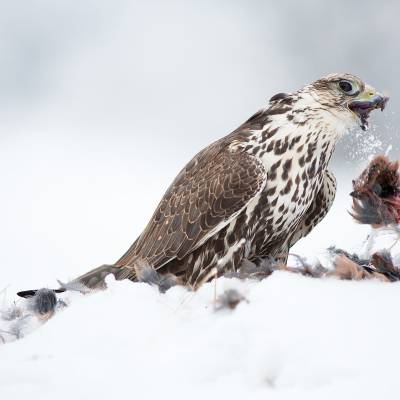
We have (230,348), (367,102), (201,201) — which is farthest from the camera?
(367,102)

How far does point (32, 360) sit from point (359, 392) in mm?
1264

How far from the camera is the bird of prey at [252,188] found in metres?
4.66

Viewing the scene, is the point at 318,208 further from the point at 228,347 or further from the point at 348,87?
the point at 228,347

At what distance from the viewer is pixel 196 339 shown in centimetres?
296

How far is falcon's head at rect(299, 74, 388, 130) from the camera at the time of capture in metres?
4.96

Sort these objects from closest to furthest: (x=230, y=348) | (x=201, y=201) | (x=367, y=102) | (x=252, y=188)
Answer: (x=230, y=348)
(x=252, y=188)
(x=201, y=201)
(x=367, y=102)

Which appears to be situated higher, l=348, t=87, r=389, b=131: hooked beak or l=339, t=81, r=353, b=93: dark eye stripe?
l=339, t=81, r=353, b=93: dark eye stripe

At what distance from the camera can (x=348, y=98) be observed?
4.99 meters

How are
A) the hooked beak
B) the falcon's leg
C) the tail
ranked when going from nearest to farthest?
the tail
the hooked beak
the falcon's leg

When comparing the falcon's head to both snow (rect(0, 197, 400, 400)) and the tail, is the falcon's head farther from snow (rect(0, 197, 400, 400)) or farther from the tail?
snow (rect(0, 197, 400, 400))

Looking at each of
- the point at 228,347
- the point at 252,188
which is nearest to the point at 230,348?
the point at 228,347

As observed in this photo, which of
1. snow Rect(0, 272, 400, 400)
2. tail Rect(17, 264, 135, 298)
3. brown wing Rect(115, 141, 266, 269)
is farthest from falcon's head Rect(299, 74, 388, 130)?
snow Rect(0, 272, 400, 400)

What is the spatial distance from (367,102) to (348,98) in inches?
4.9

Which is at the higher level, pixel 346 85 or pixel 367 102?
pixel 346 85
